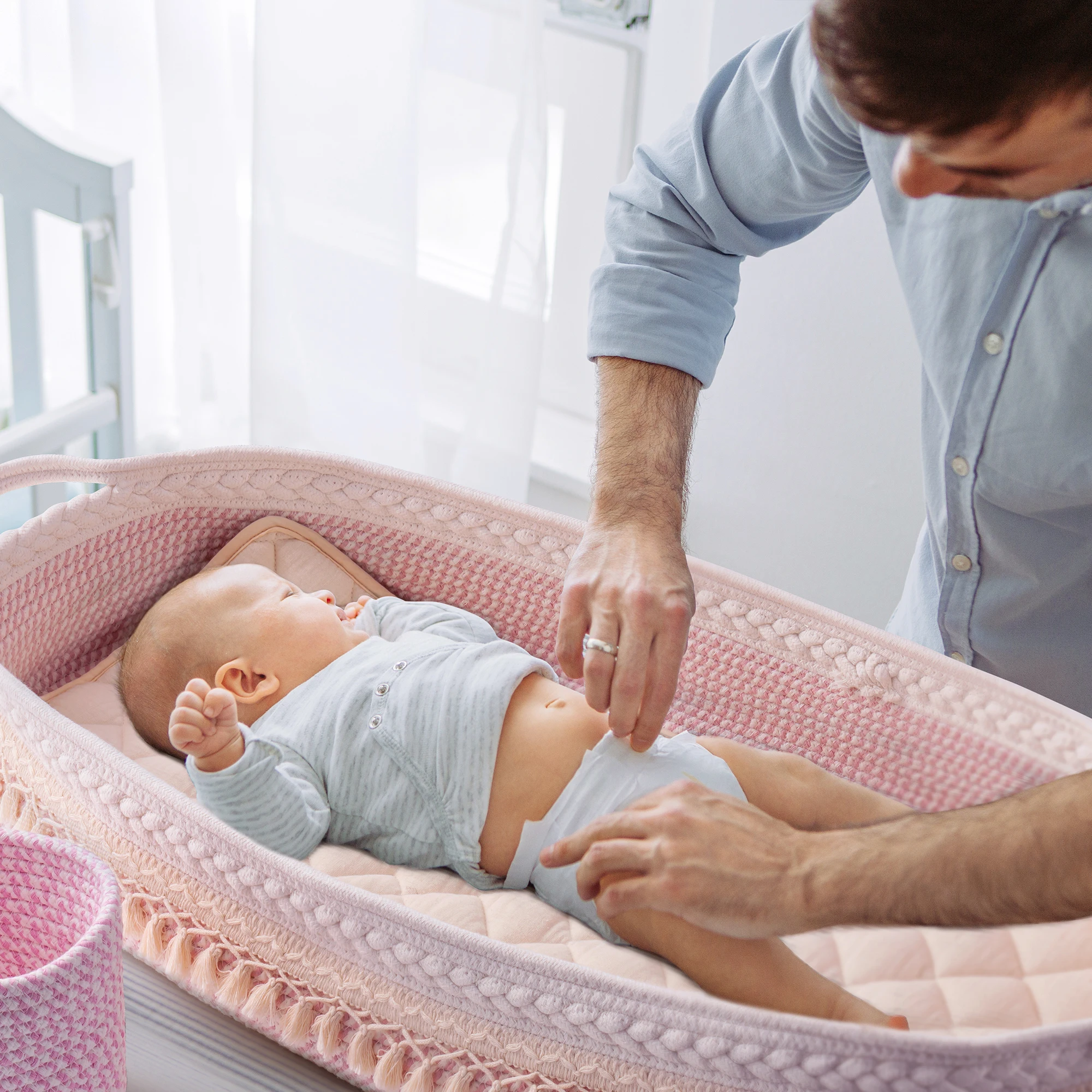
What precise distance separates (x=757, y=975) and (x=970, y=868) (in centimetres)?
26

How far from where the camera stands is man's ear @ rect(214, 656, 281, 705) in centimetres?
119

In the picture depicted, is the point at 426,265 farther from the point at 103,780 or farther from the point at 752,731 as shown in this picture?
the point at 103,780

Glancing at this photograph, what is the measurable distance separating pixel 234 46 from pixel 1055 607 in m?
1.64

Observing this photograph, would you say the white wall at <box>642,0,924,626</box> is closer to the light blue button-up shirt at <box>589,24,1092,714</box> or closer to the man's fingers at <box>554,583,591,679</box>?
the light blue button-up shirt at <box>589,24,1092,714</box>

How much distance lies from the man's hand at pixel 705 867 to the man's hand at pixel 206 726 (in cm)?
32

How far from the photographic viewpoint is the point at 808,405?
5.59 ft

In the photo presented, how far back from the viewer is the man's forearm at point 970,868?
2.20 ft

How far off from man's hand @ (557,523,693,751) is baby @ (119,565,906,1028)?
121 millimetres

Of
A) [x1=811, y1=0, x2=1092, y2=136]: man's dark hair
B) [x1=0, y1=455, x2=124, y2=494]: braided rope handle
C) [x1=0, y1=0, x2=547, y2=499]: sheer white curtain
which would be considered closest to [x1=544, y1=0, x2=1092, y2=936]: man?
[x1=811, y1=0, x2=1092, y2=136]: man's dark hair

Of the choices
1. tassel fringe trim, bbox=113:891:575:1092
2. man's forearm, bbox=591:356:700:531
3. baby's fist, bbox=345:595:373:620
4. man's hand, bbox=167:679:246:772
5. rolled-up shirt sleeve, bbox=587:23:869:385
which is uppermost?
rolled-up shirt sleeve, bbox=587:23:869:385

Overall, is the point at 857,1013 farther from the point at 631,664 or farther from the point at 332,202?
the point at 332,202

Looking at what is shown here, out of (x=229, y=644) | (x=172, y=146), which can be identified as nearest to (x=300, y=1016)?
(x=229, y=644)

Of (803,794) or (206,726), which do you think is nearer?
(206,726)

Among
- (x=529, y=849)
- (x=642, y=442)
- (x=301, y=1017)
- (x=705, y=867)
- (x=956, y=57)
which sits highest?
(x=956, y=57)
